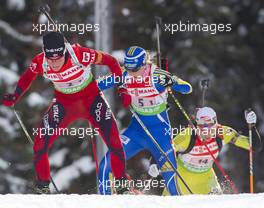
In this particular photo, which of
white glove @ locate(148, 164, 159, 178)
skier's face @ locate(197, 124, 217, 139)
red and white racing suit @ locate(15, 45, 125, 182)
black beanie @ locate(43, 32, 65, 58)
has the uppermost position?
black beanie @ locate(43, 32, 65, 58)

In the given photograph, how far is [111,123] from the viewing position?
796cm

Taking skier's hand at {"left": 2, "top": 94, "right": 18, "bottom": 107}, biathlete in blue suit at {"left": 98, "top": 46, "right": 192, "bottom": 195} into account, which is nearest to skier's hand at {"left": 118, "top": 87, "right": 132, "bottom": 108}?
biathlete in blue suit at {"left": 98, "top": 46, "right": 192, "bottom": 195}

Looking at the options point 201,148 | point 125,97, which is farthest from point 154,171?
point 125,97

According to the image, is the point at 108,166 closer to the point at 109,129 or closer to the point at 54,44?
the point at 109,129

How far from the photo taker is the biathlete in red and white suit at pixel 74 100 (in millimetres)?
7922

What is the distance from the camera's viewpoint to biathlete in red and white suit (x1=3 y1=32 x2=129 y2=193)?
7922 millimetres

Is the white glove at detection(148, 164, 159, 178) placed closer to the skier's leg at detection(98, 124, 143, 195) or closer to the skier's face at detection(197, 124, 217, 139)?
the skier's leg at detection(98, 124, 143, 195)
